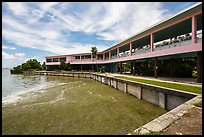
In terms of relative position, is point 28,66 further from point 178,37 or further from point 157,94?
point 157,94

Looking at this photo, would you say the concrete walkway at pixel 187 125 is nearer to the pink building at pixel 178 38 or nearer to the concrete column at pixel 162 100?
the concrete column at pixel 162 100

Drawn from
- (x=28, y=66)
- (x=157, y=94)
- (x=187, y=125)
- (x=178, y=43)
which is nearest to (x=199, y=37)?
(x=178, y=43)

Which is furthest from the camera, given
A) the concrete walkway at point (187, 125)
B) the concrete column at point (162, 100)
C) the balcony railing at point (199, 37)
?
the balcony railing at point (199, 37)

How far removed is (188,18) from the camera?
1407 cm

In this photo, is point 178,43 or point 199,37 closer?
point 199,37

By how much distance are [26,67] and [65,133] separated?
66.6m

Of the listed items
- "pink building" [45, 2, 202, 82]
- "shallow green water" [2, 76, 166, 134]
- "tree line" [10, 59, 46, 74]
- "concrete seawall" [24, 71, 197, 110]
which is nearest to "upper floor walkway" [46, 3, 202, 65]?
"pink building" [45, 2, 202, 82]

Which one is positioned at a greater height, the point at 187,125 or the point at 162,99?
the point at 187,125

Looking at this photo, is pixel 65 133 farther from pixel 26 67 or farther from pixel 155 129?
pixel 26 67

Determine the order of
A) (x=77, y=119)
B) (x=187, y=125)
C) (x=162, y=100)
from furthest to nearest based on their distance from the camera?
(x=162, y=100) < (x=77, y=119) < (x=187, y=125)

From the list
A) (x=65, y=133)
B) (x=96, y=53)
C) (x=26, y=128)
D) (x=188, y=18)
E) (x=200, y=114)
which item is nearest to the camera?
(x=200, y=114)

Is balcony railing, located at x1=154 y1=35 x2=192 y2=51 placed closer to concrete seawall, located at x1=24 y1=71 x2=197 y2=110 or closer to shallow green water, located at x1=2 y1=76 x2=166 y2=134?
concrete seawall, located at x1=24 y1=71 x2=197 y2=110

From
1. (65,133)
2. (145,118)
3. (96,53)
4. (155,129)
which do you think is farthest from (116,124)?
(96,53)

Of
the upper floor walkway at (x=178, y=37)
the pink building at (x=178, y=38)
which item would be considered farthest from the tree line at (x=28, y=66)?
the upper floor walkway at (x=178, y=37)
